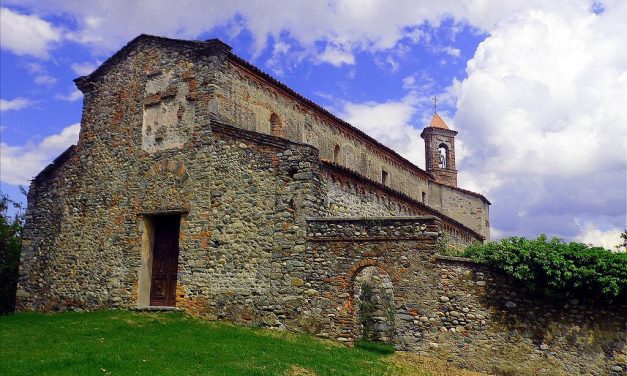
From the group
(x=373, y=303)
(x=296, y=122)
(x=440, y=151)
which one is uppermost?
(x=440, y=151)

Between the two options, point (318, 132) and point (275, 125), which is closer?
point (275, 125)

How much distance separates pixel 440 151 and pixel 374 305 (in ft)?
87.4

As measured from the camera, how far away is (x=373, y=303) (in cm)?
1366

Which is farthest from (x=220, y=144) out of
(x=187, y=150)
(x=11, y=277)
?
(x=11, y=277)

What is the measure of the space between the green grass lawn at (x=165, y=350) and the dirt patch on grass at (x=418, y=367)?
0.77ft

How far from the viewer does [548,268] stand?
12.2 m

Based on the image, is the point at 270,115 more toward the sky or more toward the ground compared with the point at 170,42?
more toward the ground

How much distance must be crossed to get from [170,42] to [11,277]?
42.6ft

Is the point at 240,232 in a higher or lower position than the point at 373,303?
higher

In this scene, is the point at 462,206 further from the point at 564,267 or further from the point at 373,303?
the point at 564,267

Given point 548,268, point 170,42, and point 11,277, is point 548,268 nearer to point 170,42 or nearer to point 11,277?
point 170,42

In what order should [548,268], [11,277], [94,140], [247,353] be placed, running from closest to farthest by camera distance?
[247,353] < [548,268] < [94,140] < [11,277]

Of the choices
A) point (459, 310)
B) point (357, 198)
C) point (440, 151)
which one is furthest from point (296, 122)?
point (440, 151)

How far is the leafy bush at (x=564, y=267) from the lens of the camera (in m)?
12.0
